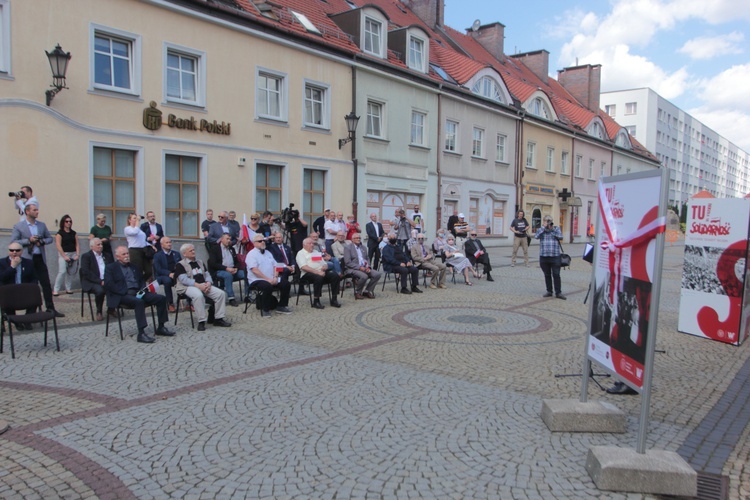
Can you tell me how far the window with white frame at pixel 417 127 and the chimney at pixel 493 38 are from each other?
15.3 m

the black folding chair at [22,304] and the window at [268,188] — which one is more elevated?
the window at [268,188]

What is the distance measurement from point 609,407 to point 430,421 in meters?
1.57

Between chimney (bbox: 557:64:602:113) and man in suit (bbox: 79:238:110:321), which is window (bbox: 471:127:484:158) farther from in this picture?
chimney (bbox: 557:64:602:113)

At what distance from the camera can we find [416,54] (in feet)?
78.7

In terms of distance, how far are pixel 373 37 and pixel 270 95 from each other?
6176 mm

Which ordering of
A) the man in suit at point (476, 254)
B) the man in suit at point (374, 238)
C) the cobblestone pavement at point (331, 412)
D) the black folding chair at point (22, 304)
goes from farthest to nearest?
the man in suit at point (374, 238) < the man in suit at point (476, 254) < the black folding chair at point (22, 304) < the cobblestone pavement at point (331, 412)

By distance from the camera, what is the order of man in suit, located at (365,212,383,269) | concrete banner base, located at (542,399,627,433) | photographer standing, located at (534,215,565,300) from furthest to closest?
man in suit, located at (365,212,383,269) < photographer standing, located at (534,215,565,300) < concrete banner base, located at (542,399,627,433)

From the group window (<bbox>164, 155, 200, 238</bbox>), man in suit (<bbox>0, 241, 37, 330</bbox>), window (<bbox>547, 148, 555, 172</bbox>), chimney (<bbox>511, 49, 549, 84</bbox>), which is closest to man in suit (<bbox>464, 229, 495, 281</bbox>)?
window (<bbox>164, 155, 200, 238</bbox>)

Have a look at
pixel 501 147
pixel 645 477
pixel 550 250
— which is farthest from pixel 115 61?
pixel 501 147

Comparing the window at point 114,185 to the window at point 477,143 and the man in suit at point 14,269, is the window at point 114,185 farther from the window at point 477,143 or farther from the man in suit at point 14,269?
the window at point 477,143

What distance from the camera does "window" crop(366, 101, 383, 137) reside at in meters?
21.3

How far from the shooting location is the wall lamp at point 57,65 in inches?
472

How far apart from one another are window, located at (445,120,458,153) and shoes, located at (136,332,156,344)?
1935 centimetres

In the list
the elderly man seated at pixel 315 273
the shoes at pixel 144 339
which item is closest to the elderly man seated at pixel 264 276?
the elderly man seated at pixel 315 273
